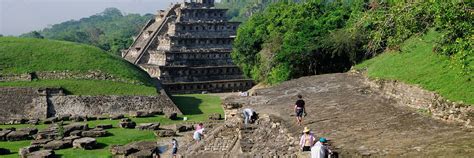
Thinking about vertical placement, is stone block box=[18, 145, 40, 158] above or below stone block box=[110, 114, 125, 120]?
below

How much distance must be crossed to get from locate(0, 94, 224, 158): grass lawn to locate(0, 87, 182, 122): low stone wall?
82.2 inches

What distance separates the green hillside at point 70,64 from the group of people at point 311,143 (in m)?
23.9

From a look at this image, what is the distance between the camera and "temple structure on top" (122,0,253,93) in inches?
2136

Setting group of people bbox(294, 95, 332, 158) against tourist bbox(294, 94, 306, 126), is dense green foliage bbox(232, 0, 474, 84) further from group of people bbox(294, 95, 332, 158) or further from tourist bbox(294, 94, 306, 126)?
group of people bbox(294, 95, 332, 158)

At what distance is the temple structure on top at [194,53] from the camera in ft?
178

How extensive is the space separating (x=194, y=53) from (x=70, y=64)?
14.9 metres

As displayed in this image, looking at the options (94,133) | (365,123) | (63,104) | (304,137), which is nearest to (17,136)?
(94,133)

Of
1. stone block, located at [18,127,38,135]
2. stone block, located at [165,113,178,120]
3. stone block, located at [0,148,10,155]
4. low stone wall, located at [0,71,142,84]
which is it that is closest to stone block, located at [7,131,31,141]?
stone block, located at [18,127,38,135]

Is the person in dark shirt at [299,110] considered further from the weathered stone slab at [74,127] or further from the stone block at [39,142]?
the weathered stone slab at [74,127]

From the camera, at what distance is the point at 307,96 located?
80.1 ft

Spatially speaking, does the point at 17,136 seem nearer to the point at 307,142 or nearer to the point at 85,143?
the point at 85,143

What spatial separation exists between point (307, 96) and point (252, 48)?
64.6 ft

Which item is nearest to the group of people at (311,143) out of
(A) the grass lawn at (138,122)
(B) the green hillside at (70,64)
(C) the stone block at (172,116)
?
(A) the grass lawn at (138,122)

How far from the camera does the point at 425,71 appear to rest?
20.1 m
